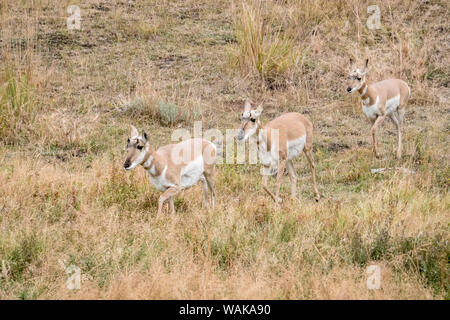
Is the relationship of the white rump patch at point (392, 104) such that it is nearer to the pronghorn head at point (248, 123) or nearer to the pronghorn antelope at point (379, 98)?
the pronghorn antelope at point (379, 98)

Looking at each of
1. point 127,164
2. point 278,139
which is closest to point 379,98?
point 278,139

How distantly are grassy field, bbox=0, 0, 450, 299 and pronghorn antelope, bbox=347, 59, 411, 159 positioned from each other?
1.32 feet

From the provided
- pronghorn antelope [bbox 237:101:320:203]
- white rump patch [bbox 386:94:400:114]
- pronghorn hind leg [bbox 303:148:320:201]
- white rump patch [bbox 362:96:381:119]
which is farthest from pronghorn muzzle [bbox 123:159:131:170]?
white rump patch [bbox 386:94:400:114]

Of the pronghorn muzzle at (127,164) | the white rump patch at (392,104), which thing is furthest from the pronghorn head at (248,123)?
the white rump patch at (392,104)

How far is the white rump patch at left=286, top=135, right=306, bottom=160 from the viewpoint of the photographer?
9570mm

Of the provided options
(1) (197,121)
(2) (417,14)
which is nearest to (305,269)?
(1) (197,121)

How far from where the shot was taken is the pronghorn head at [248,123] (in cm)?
898

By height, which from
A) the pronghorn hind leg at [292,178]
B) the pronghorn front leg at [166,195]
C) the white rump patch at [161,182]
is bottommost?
the pronghorn hind leg at [292,178]

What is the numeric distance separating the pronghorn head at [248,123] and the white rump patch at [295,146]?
0.66m

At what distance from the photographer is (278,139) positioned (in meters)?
9.39

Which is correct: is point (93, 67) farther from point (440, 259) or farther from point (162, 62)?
point (440, 259)

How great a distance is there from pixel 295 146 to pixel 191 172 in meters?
1.67

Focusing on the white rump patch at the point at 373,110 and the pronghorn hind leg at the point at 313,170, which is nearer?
the pronghorn hind leg at the point at 313,170

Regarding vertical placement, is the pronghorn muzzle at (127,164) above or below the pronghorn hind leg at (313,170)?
above
